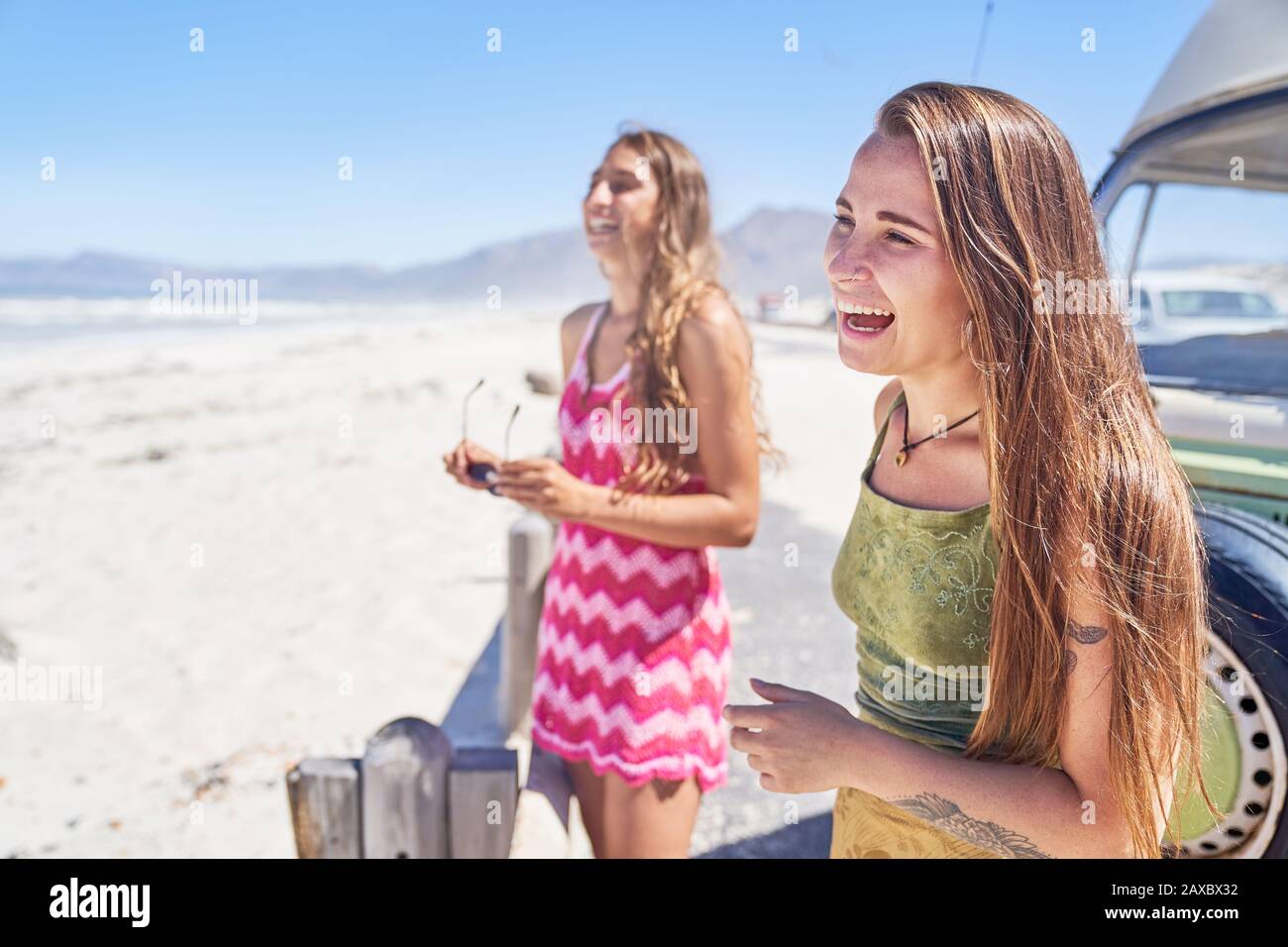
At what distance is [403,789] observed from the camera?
2029mm

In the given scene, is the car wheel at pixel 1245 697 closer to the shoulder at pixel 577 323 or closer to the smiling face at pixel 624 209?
the smiling face at pixel 624 209

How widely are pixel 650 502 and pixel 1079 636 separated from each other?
0.99 meters

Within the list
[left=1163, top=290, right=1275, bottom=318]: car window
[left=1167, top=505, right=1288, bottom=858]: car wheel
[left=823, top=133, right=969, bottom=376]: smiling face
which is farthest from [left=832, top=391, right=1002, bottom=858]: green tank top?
[left=1163, top=290, right=1275, bottom=318]: car window

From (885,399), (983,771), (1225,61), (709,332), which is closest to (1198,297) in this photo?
(1225,61)

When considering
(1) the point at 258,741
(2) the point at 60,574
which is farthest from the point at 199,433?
(1) the point at 258,741

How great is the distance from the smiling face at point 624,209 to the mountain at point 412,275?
0.78 feet

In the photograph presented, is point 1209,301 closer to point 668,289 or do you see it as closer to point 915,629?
point 668,289

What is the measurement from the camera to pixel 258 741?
156 inches

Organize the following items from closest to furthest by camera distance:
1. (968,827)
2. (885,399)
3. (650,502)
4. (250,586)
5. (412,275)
Result: (968,827) < (885,399) < (650,502) < (250,586) < (412,275)

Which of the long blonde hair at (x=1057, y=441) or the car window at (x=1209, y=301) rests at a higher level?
the car window at (x=1209, y=301)

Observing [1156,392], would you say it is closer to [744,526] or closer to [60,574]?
[744,526]

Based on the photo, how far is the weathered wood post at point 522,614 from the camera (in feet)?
9.50

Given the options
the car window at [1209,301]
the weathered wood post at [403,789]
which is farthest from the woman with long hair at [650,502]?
the car window at [1209,301]

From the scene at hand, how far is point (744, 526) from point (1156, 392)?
125cm
